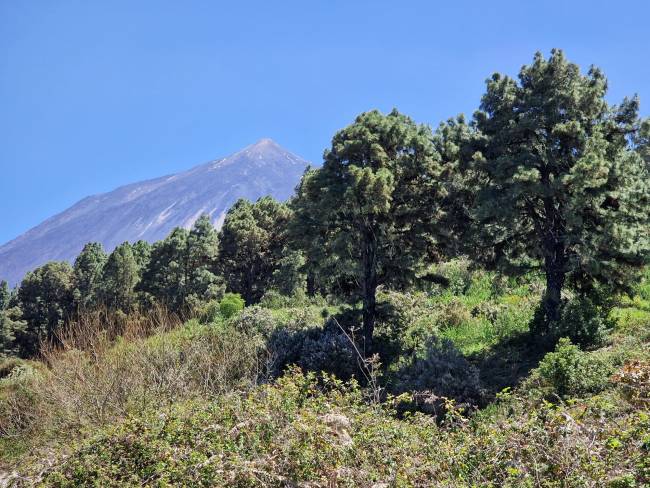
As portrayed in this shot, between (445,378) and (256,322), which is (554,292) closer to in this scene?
(445,378)

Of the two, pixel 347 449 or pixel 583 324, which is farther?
pixel 583 324

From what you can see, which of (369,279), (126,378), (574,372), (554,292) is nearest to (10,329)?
(369,279)

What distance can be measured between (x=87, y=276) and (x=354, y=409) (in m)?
44.6

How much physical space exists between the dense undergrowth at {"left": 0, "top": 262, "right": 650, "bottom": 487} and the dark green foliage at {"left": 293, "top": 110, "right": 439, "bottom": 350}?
52.9 inches

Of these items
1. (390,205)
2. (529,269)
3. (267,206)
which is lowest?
(529,269)

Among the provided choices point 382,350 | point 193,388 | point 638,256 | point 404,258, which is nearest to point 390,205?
point 404,258

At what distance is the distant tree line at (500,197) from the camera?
11.7m

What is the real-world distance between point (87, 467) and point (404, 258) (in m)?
9.99

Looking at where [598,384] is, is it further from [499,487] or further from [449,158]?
[449,158]

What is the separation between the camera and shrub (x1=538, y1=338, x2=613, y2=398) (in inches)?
317

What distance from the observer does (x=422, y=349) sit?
13.9 metres

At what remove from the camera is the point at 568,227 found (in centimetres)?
1159

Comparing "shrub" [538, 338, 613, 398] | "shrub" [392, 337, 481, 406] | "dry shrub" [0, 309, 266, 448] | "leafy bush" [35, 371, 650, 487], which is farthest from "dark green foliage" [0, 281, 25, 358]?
"shrub" [538, 338, 613, 398]

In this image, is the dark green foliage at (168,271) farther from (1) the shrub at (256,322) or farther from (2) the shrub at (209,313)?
(1) the shrub at (256,322)
